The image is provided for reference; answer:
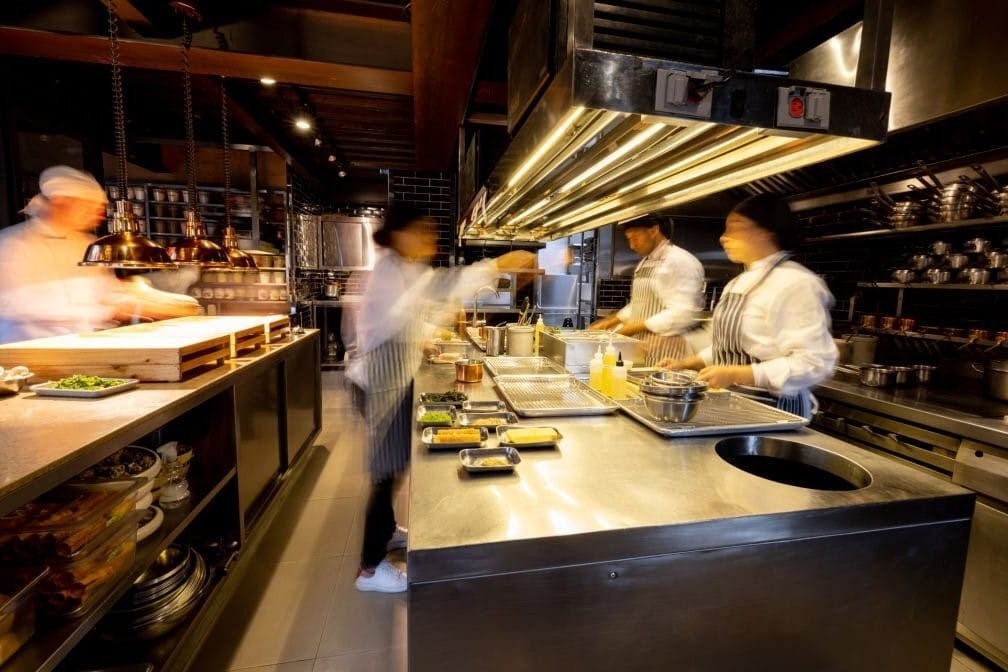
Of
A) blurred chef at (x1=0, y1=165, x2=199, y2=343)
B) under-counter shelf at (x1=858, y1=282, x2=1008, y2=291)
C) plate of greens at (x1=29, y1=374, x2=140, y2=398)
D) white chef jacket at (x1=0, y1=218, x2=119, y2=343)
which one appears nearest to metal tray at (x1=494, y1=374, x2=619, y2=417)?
plate of greens at (x1=29, y1=374, x2=140, y2=398)

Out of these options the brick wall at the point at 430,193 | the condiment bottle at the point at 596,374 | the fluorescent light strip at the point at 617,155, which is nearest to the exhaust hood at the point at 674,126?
the fluorescent light strip at the point at 617,155

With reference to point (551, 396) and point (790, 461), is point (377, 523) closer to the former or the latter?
point (551, 396)

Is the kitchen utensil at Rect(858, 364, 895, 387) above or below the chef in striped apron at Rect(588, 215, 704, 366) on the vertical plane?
below

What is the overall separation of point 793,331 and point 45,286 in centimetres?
410

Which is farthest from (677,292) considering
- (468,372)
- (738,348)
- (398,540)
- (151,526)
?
(151,526)

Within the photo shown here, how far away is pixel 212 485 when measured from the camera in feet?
6.38

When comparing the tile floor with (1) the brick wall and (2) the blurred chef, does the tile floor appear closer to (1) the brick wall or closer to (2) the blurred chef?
(2) the blurred chef

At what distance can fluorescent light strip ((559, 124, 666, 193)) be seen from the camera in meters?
1.24

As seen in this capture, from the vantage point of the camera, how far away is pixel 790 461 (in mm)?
1385

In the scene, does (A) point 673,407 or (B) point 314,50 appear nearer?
(A) point 673,407

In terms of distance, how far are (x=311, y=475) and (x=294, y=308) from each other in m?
3.40

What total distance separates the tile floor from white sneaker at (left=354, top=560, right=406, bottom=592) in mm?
34

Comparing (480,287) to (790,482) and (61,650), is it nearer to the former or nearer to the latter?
(790,482)

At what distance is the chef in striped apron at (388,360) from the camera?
213 cm
